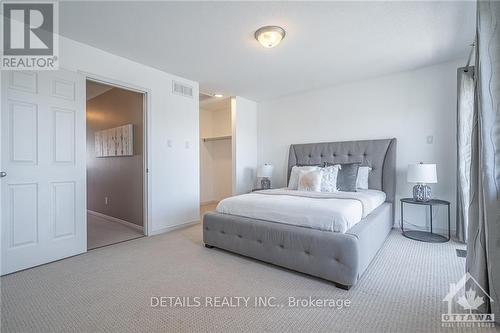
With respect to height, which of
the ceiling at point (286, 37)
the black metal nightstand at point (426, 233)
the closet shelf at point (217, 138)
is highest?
the ceiling at point (286, 37)

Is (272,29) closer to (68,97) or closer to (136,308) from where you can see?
(68,97)

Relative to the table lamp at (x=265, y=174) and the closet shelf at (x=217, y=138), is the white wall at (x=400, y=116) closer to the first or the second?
the table lamp at (x=265, y=174)

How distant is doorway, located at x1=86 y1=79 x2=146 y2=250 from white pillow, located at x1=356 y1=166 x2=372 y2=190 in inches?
128

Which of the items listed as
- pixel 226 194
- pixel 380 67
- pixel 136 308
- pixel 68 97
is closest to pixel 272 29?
pixel 380 67

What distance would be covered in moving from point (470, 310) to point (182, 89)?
4.15 m

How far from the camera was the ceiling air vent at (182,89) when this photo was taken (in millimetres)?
3781

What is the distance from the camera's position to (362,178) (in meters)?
3.64

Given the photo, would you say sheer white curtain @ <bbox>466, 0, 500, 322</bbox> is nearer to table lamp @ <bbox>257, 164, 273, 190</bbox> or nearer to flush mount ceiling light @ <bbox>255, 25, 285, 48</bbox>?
flush mount ceiling light @ <bbox>255, 25, 285, 48</bbox>

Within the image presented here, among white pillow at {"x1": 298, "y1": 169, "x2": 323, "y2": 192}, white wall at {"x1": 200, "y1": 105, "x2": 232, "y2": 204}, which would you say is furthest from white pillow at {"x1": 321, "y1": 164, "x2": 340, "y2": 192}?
white wall at {"x1": 200, "y1": 105, "x2": 232, "y2": 204}

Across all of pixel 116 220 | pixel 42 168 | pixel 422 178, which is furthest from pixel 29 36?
pixel 422 178

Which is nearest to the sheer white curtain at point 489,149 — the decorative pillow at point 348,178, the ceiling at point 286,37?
the ceiling at point 286,37

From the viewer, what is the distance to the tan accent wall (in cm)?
389

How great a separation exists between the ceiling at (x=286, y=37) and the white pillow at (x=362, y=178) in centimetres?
151

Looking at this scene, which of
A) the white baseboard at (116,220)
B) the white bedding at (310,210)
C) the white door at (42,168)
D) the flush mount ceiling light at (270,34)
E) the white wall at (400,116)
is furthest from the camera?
the white baseboard at (116,220)
